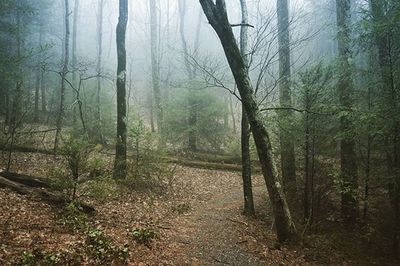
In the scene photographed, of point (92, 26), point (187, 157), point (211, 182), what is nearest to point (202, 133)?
point (187, 157)

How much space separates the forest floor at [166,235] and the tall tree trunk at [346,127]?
125 cm

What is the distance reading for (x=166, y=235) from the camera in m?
7.07

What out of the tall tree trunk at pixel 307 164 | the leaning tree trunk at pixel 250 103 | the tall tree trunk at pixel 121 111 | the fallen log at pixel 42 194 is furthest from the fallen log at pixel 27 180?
the tall tree trunk at pixel 307 164

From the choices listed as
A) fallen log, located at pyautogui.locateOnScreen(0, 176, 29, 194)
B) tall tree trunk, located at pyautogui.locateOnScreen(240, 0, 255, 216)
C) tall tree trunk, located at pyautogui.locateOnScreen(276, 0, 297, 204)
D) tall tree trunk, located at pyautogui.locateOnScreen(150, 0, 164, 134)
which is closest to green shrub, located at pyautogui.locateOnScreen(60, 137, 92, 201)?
fallen log, located at pyautogui.locateOnScreen(0, 176, 29, 194)

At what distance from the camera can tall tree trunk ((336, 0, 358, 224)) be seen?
876cm

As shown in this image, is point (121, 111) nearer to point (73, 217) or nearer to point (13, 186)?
point (13, 186)

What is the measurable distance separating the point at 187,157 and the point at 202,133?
198 cm

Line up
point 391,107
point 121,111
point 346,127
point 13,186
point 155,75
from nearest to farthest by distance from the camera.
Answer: point 391,107
point 13,186
point 346,127
point 121,111
point 155,75

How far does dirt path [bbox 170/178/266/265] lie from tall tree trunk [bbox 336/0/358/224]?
332cm

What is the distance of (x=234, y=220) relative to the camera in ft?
28.7

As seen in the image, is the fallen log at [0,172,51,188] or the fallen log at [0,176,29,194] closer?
the fallen log at [0,176,29,194]

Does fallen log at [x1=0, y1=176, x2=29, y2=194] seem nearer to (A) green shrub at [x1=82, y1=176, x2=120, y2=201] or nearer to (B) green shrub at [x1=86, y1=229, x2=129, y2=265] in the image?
(A) green shrub at [x1=82, y1=176, x2=120, y2=201]

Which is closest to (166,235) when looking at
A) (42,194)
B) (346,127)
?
(42,194)

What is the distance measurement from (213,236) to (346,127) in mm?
4848
